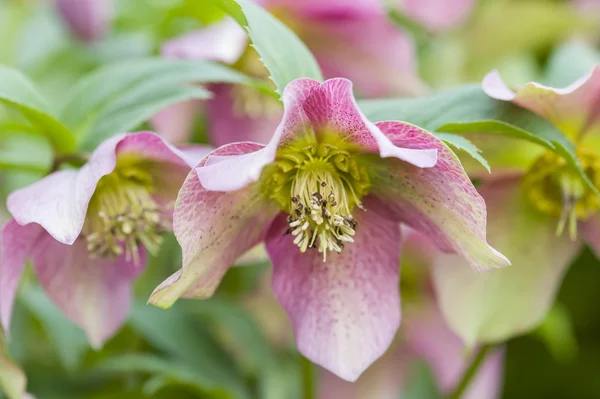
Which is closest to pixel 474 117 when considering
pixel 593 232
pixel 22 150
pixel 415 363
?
pixel 593 232

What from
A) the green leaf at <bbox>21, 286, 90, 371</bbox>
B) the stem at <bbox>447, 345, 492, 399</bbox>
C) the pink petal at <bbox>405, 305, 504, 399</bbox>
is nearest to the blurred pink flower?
the pink petal at <bbox>405, 305, 504, 399</bbox>

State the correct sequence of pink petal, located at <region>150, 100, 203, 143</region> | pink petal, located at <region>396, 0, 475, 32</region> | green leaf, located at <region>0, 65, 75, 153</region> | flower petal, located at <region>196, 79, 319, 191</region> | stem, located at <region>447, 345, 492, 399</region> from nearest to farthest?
flower petal, located at <region>196, 79, 319, 191</region> < green leaf, located at <region>0, 65, 75, 153</region> < stem, located at <region>447, 345, 492, 399</region> < pink petal, located at <region>150, 100, 203, 143</region> < pink petal, located at <region>396, 0, 475, 32</region>

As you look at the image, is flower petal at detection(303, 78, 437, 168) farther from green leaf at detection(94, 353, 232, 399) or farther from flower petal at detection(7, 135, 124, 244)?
green leaf at detection(94, 353, 232, 399)

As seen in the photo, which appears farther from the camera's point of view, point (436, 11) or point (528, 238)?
point (436, 11)

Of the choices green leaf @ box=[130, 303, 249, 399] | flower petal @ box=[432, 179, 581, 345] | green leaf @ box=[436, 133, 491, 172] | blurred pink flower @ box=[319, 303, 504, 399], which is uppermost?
green leaf @ box=[436, 133, 491, 172]

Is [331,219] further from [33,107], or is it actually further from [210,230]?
[33,107]

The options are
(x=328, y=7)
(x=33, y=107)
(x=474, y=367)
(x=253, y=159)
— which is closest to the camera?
(x=253, y=159)

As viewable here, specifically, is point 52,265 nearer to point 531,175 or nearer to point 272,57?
point 272,57
